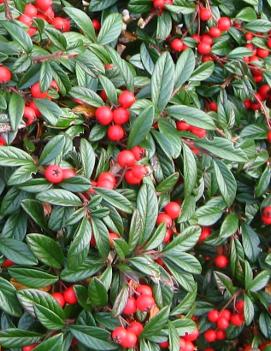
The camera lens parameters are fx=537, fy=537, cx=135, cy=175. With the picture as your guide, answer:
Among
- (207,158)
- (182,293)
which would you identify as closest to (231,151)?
(207,158)

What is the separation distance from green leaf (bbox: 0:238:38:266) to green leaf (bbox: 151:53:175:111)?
439 mm

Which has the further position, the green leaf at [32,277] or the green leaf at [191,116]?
the green leaf at [191,116]

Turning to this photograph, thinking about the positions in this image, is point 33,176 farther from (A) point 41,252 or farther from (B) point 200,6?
(B) point 200,6

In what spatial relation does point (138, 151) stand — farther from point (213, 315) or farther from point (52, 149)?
point (213, 315)

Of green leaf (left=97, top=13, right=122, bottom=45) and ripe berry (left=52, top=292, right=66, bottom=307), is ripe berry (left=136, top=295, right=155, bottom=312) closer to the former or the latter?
ripe berry (left=52, top=292, right=66, bottom=307)

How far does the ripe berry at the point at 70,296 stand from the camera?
45.3 inches

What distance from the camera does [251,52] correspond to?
155cm

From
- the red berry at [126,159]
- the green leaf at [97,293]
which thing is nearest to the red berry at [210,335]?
the green leaf at [97,293]

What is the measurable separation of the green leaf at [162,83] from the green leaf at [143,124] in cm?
8

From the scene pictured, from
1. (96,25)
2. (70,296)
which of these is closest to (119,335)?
(70,296)

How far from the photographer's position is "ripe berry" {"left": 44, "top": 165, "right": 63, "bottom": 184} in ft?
3.64

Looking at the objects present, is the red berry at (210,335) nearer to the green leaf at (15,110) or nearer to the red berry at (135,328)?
the red berry at (135,328)

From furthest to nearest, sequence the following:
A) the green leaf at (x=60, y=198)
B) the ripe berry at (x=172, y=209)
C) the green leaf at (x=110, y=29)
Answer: the green leaf at (x=110, y=29) → the ripe berry at (x=172, y=209) → the green leaf at (x=60, y=198)

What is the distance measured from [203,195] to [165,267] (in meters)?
0.27
